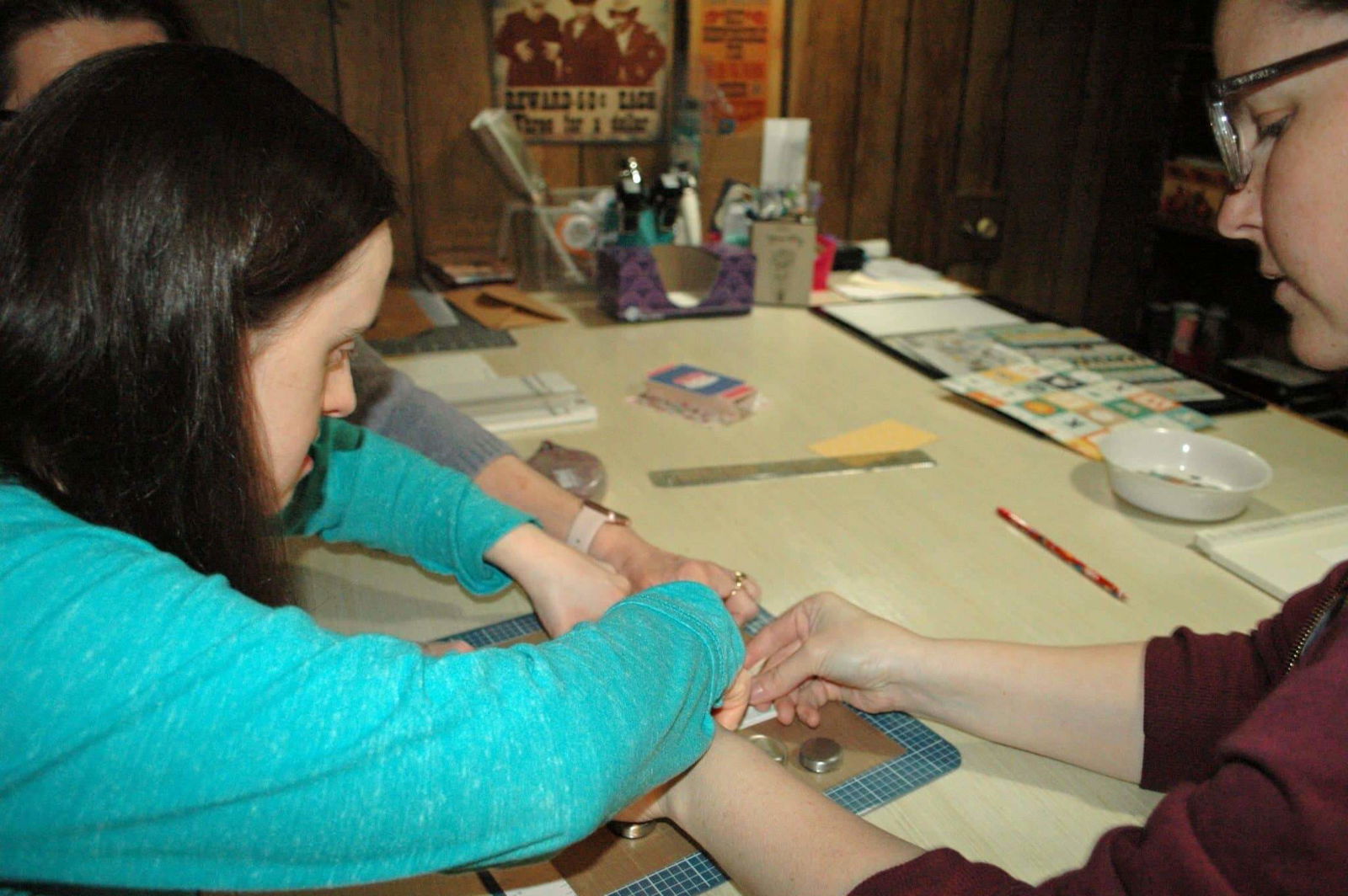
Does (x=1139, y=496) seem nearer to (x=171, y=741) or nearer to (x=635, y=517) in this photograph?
(x=635, y=517)

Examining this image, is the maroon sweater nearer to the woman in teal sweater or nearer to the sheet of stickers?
the woman in teal sweater

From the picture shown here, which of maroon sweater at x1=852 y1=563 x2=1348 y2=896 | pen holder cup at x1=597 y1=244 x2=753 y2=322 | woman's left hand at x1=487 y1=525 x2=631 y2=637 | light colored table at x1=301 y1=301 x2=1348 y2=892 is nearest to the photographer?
maroon sweater at x1=852 y1=563 x2=1348 y2=896

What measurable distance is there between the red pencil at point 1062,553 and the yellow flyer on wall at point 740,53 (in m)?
1.53

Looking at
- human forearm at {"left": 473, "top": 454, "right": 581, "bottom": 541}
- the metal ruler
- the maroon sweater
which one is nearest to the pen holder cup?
the metal ruler

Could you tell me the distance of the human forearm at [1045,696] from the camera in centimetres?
83

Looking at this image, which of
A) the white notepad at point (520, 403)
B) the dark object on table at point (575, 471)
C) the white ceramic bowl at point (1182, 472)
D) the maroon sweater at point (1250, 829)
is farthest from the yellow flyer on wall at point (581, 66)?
the maroon sweater at point (1250, 829)

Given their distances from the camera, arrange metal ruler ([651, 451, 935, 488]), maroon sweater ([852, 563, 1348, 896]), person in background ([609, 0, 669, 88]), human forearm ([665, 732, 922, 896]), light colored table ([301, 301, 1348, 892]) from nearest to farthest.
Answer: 1. maroon sweater ([852, 563, 1348, 896])
2. human forearm ([665, 732, 922, 896])
3. light colored table ([301, 301, 1348, 892])
4. metal ruler ([651, 451, 935, 488])
5. person in background ([609, 0, 669, 88])

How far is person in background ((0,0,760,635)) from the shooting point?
3.50ft

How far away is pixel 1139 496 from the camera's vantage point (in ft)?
4.10

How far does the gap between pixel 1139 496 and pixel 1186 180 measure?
6.16 feet

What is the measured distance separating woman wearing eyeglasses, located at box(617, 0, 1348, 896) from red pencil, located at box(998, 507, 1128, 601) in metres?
0.20

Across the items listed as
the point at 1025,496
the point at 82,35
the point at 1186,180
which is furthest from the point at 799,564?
the point at 1186,180

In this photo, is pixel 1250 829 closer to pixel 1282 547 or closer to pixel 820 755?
pixel 820 755

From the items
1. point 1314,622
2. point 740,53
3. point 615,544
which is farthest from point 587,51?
point 1314,622
